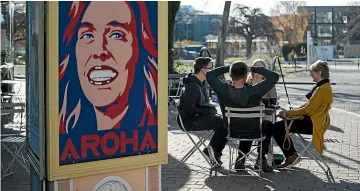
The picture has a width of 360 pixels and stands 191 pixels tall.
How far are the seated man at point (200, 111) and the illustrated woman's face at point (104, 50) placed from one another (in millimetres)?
2854

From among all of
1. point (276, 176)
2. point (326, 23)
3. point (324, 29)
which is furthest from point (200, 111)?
point (326, 23)

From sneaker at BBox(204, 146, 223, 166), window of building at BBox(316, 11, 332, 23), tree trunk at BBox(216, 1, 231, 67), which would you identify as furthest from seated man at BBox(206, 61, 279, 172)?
window of building at BBox(316, 11, 332, 23)

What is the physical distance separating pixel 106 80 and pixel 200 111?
3098 millimetres

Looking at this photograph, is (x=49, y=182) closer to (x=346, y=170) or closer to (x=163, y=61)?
(x=163, y=61)

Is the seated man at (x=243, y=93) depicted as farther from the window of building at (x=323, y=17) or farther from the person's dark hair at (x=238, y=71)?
the window of building at (x=323, y=17)

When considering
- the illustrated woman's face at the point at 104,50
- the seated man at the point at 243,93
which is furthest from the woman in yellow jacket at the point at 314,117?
the illustrated woman's face at the point at 104,50

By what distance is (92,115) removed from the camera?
4.18 m

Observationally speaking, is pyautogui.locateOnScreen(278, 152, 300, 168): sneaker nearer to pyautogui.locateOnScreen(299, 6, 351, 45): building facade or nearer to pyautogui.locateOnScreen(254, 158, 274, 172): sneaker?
pyautogui.locateOnScreen(254, 158, 274, 172): sneaker

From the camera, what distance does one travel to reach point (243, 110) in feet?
21.6

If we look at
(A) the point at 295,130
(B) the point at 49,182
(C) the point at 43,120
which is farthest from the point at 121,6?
(A) the point at 295,130

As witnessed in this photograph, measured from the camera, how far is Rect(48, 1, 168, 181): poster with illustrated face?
4.04 m

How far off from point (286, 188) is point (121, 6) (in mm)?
3070

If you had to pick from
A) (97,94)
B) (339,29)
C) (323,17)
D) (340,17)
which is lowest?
(97,94)

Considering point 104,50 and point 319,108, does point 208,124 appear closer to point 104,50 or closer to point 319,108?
point 319,108
